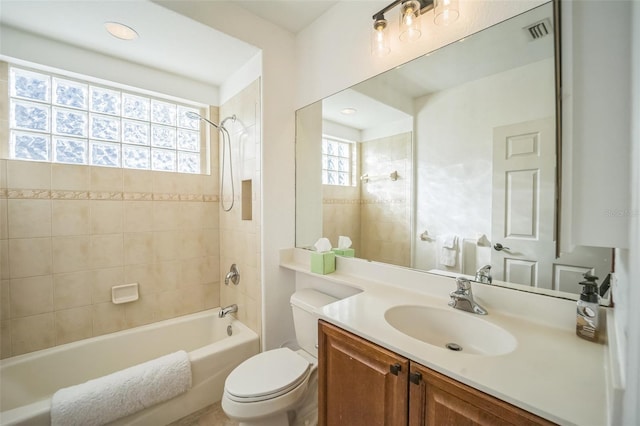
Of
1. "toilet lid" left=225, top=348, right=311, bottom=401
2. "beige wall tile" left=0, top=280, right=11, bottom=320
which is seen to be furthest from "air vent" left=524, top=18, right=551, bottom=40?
"beige wall tile" left=0, top=280, right=11, bottom=320

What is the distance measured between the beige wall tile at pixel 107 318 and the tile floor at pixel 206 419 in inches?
37.4

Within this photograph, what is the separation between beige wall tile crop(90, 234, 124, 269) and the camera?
1.92 metres

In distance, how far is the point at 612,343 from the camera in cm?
68

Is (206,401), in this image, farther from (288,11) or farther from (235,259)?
(288,11)

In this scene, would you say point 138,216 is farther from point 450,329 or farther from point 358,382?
point 450,329

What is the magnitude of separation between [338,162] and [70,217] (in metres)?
2.02

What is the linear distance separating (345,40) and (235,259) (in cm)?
195

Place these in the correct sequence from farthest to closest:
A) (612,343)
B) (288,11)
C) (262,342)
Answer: (262,342) → (288,11) → (612,343)

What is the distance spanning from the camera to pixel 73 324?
1851mm

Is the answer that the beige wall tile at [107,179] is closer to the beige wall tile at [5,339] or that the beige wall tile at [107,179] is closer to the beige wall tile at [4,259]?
the beige wall tile at [4,259]

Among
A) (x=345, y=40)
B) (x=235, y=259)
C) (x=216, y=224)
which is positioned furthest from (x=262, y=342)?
(x=345, y=40)

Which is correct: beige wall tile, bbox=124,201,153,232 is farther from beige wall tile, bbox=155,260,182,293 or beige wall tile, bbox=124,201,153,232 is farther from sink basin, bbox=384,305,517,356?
sink basin, bbox=384,305,517,356

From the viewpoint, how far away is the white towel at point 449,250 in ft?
4.09

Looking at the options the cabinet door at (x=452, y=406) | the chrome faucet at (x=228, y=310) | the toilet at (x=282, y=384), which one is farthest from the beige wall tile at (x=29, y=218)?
the cabinet door at (x=452, y=406)
